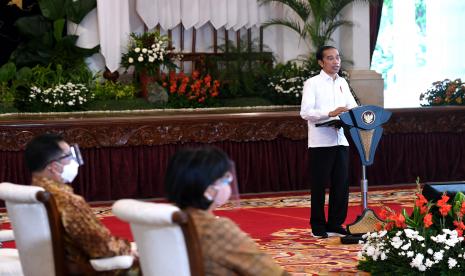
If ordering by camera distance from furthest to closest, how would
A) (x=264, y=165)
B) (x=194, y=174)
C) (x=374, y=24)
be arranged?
(x=374, y=24) → (x=264, y=165) → (x=194, y=174)

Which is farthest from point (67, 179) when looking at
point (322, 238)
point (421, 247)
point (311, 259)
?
point (322, 238)

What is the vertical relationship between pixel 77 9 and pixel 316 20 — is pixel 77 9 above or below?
above

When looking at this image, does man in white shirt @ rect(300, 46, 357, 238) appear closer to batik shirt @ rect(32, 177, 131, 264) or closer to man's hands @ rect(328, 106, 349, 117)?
man's hands @ rect(328, 106, 349, 117)

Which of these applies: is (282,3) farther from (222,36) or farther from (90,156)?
(90,156)

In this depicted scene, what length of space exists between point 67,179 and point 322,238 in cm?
331

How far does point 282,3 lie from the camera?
1346 centimetres

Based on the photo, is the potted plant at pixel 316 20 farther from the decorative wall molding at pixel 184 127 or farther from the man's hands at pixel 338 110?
the man's hands at pixel 338 110

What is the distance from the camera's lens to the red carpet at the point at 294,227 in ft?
19.9

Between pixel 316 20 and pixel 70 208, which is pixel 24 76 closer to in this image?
pixel 316 20

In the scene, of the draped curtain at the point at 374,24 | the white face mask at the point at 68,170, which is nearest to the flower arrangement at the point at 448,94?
the draped curtain at the point at 374,24

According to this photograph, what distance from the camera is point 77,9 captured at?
12.3 m

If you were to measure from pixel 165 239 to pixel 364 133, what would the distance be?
383 centimetres

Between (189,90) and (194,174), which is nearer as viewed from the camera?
(194,174)

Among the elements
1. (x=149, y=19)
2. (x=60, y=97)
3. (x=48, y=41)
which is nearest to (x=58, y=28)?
(x=48, y=41)
